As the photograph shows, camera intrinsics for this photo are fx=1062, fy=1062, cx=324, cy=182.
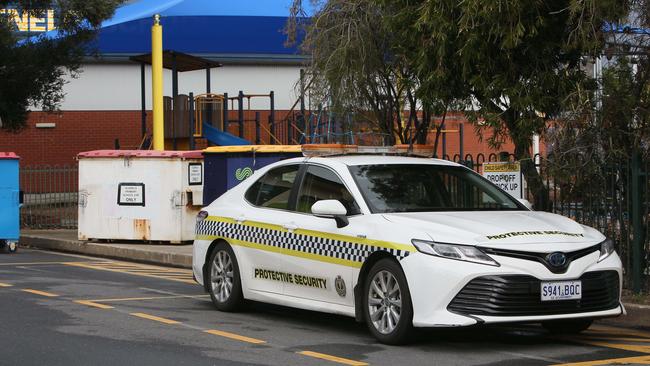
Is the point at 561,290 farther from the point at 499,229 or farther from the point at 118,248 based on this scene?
the point at 118,248

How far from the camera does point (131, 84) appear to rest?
3372 centimetres

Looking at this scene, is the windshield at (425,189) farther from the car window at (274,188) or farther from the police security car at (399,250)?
the car window at (274,188)

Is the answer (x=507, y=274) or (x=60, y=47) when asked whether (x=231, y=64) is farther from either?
(x=507, y=274)

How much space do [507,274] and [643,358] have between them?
126 centimetres

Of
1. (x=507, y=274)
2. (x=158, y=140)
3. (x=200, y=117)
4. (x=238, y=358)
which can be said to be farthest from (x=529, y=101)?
(x=200, y=117)

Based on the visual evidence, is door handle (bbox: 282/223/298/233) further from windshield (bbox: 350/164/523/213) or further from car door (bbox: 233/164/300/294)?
windshield (bbox: 350/164/523/213)

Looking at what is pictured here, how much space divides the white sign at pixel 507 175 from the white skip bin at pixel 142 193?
7236 mm

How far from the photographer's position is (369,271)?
8.71 m

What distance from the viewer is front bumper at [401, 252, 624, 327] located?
795 centimetres

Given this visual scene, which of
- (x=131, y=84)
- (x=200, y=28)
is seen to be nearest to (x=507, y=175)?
(x=200, y=28)

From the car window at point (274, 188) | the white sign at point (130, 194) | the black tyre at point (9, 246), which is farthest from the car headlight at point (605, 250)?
the black tyre at point (9, 246)

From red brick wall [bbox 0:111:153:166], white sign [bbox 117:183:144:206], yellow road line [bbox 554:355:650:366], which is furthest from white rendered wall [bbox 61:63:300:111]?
yellow road line [bbox 554:355:650:366]

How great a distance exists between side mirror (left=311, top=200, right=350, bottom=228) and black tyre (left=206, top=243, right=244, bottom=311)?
5.64 ft

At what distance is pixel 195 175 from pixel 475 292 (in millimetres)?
11176
